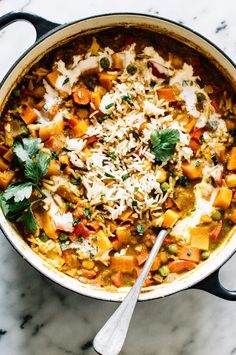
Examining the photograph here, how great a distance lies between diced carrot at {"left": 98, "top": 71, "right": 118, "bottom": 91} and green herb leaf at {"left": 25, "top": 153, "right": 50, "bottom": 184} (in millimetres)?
397

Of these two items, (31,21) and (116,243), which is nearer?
(31,21)

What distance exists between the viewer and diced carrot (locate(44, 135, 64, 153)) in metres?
2.66

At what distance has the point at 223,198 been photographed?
2705 millimetres

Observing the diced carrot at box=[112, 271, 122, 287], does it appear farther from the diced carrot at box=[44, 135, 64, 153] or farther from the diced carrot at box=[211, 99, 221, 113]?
the diced carrot at box=[211, 99, 221, 113]

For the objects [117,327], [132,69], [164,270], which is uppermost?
[132,69]

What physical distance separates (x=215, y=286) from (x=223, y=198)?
39cm

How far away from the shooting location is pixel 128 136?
2.67m

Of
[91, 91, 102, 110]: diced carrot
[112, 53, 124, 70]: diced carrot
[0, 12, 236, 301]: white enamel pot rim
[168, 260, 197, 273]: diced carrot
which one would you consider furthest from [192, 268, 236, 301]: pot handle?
[112, 53, 124, 70]: diced carrot

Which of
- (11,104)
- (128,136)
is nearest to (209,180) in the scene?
(128,136)

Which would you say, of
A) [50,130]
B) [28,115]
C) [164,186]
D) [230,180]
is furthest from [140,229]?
[28,115]

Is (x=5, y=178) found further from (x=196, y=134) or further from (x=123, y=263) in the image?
(x=196, y=134)

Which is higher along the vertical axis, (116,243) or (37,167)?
(37,167)

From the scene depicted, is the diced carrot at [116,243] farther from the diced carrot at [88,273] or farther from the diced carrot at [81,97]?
the diced carrot at [81,97]

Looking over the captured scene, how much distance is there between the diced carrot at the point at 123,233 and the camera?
2.67 m
